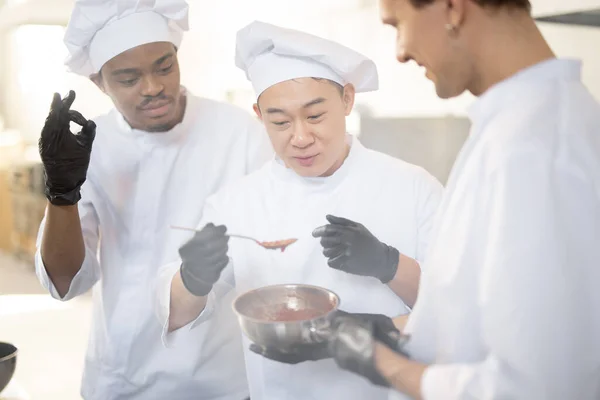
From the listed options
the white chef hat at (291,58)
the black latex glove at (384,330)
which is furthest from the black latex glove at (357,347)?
the white chef hat at (291,58)

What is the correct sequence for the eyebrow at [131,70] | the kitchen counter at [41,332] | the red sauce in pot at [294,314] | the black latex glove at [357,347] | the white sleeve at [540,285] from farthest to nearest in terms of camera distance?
the kitchen counter at [41,332] < the eyebrow at [131,70] < the red sauce in pot at [294,314] < the black latex glove at [357,347] < the white sleeve at [540,285]

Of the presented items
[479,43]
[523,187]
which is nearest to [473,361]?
[523,187]

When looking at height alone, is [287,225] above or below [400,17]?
below

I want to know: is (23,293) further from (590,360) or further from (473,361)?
(590,360)

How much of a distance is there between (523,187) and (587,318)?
0.17 meters

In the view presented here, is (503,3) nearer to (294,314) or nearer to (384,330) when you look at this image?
(384,330)

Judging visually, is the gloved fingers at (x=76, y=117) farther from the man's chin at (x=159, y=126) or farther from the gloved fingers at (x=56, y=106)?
the man's chin at (x=159, y=126)

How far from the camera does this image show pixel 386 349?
2.58ft

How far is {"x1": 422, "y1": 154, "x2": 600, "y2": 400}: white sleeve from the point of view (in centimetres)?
61

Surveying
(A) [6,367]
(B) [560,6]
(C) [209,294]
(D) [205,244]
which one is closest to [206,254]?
(D) [205,244]

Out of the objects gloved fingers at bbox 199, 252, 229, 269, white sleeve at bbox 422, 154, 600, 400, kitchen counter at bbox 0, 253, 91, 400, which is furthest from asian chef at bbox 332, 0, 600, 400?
kitchen counter at bbox 0, 253, 91, 400

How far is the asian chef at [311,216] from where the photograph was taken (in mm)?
1010

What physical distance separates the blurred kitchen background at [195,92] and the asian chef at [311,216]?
0.61 ft

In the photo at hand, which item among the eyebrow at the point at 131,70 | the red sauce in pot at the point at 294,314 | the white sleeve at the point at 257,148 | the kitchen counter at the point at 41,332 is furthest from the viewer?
the kitchen counter at the point at 41,332
